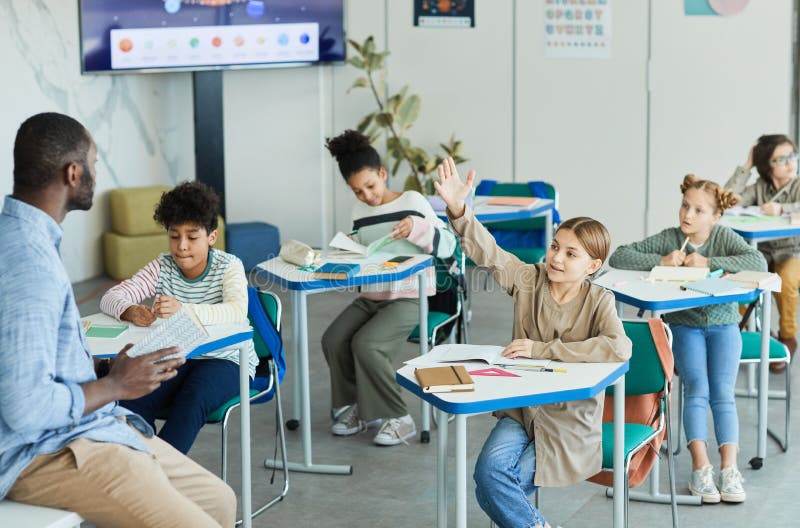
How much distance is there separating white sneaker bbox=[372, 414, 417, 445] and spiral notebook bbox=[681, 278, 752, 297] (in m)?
1.35

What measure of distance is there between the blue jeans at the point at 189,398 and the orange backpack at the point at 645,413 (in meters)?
1.29

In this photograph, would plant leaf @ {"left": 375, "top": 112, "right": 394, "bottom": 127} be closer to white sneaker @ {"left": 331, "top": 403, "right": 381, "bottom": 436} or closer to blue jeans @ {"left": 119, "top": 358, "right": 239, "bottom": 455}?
white sneaker @ {"left": 331, "top": 403, "right": 381, "bottom": 436}

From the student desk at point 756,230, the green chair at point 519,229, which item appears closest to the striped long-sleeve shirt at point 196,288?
the student desk at point 756,230

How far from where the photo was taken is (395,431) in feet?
15.2

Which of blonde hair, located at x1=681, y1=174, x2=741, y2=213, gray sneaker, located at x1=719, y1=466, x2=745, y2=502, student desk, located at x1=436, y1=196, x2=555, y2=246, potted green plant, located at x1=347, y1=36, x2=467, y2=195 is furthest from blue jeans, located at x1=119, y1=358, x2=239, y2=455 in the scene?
potted green plant, located at x1=347, y1=36, x2=467, y2=195

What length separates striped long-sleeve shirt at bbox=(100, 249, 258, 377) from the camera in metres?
3.70

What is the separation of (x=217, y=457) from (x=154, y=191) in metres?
3.90

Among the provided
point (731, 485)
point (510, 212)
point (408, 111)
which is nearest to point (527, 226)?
point (510, 212)

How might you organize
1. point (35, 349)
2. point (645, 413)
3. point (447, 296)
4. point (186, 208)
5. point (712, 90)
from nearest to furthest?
point (35, 349) < point (645, 413) < point (186, 208) < point (447, 296) < point (712, 90)

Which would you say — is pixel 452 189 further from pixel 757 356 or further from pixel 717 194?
pixel 757 356

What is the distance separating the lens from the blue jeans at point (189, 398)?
3.57m

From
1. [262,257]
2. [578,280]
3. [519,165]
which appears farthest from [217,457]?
[519,165]

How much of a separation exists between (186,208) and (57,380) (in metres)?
1.59

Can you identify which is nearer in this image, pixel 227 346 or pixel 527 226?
pixel 227 346
